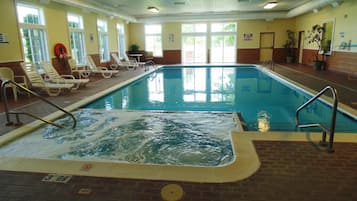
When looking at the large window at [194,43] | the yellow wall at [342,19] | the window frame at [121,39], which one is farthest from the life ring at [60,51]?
the yellow wall at [342,19]

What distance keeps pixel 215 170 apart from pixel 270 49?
14.8 m

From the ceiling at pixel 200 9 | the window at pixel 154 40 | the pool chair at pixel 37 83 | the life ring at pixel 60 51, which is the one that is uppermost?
the ceiling at pixel 200 9

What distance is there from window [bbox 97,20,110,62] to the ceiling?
3.10 feet

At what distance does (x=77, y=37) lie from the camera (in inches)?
408

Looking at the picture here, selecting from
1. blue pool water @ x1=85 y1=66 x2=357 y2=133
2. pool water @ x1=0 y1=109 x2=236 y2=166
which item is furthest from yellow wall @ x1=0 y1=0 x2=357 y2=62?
pool water @ x1=0 y1=109 x2=236 y2=166

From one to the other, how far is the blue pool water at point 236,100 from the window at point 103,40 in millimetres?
3767

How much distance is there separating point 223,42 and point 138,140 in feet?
43.4

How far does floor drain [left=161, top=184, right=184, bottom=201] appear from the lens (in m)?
2.12

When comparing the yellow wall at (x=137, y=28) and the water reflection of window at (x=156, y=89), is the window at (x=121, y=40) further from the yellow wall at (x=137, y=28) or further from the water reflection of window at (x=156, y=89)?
the water reflection of window at (x=156, y=89)

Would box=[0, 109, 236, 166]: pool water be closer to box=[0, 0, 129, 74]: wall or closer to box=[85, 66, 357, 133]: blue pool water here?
box=[85, 66, 357, 133]: blue pool water

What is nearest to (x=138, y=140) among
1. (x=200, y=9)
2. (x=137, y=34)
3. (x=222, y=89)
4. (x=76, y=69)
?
(x=222, y=89)

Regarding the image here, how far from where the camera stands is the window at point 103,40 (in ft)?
40.2

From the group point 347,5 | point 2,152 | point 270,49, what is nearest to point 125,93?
point 2,152

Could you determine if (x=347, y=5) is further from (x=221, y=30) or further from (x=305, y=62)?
(x=221, y=30)
